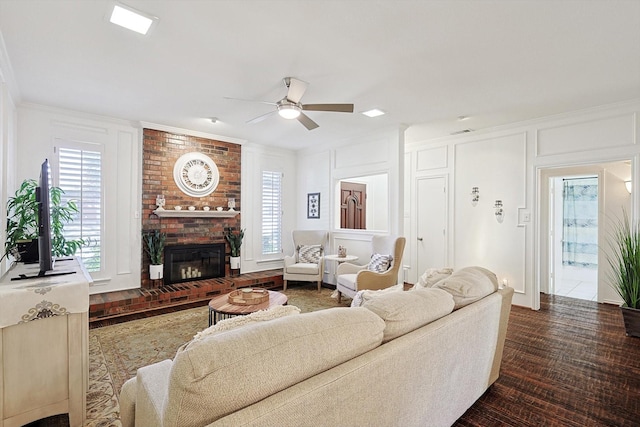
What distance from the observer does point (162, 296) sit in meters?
4.36

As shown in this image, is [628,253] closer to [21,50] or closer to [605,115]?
[605,115]

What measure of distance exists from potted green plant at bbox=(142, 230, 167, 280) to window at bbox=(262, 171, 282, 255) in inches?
75.2

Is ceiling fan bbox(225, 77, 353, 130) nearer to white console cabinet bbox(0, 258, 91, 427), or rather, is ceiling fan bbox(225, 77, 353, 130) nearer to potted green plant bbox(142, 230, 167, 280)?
white console cabinet bbox(0, 258, 91, 427)

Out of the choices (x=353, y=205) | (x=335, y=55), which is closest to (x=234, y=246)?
(x=353, y=205)

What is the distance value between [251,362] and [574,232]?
722cm

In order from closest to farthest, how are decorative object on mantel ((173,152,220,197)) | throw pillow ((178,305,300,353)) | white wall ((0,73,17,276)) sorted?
1. throw pillow ((178,305,300,353))
2. white wall ((0,73,17,276))
3. decorative object on mantel ((173,152,220,197))

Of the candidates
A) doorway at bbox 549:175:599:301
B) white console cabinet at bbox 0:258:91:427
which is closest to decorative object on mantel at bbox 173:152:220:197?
white console cabinet at bbox 0:258:91:427

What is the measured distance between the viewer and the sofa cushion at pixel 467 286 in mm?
1909

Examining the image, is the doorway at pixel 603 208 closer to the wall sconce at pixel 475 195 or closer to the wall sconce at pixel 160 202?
the wall sconce at pixel 475 195

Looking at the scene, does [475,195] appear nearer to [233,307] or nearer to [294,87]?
[294,87]

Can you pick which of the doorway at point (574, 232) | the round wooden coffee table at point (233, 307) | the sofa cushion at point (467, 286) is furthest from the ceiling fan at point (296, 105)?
the doorway at point (574, 232)

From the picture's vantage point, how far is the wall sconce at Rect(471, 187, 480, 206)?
16.3 ft

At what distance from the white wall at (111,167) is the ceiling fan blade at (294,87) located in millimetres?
2888

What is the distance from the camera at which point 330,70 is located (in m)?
2.88
